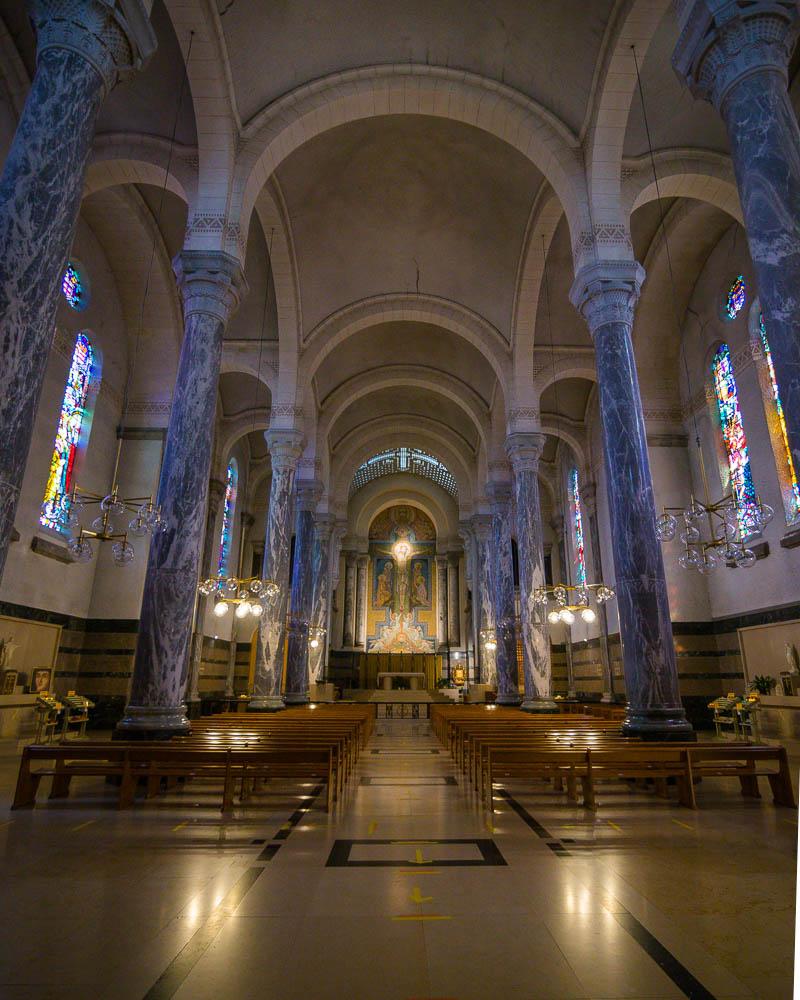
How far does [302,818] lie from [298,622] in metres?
12.2

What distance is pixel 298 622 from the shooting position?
17641mm

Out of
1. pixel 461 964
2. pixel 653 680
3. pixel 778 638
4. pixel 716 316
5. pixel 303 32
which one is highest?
pixel 303 32

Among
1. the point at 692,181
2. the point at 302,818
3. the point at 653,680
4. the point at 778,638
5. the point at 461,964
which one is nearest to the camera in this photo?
the point at 461,964

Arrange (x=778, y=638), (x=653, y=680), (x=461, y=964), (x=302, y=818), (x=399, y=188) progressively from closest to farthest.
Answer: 1. (x=461, y=964)
2. (x=302, y=818)
3. (x=653, y=680)
4. (x=778, y=638)
5. (x=399, y=188)

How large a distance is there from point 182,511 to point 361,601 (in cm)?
2628

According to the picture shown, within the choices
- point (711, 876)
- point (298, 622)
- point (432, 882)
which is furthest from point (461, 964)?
point (298, 622)

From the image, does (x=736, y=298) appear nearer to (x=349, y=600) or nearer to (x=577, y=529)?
(x=577, y=529)

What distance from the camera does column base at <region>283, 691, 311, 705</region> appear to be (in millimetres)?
16422

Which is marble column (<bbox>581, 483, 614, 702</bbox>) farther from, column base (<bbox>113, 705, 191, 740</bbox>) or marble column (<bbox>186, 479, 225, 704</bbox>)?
column base (<bbox>113, 705, 191, 740</bbox>)

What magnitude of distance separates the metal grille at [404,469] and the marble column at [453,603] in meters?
3.83

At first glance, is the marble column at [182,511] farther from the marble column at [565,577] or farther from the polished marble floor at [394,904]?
the marble column at [565,577]

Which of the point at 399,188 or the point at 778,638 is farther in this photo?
the point at 399,188

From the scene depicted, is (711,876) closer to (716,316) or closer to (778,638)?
(778,638)

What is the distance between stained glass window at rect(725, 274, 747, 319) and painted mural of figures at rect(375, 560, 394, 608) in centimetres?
2454
